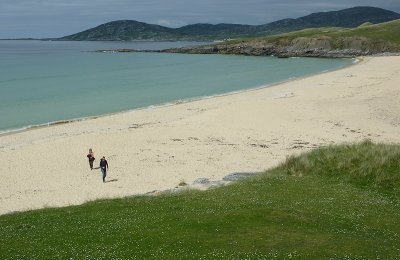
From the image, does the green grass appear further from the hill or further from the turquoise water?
the hill

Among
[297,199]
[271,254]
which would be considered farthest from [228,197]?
[271,254]

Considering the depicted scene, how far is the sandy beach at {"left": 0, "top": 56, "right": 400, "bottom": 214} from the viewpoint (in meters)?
26.5

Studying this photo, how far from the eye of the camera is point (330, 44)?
141500 millimetres

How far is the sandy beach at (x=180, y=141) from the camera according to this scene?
86.9ft

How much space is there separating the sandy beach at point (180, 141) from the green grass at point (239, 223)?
6.50 meters

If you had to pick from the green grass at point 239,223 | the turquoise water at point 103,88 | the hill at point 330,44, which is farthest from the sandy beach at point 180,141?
the hill at point 330,44

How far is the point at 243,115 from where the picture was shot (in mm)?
46812

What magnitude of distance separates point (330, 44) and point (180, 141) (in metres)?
116

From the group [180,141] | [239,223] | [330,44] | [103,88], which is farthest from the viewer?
[330,44]

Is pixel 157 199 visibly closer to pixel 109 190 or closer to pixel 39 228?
pixel 39 228

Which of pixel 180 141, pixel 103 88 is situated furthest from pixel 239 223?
pixel 103 88

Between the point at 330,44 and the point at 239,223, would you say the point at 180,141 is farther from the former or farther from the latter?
the point at 330,44

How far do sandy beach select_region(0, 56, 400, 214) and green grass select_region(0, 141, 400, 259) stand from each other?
6.50 metres

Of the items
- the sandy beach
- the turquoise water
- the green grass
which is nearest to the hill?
the turquoise water
